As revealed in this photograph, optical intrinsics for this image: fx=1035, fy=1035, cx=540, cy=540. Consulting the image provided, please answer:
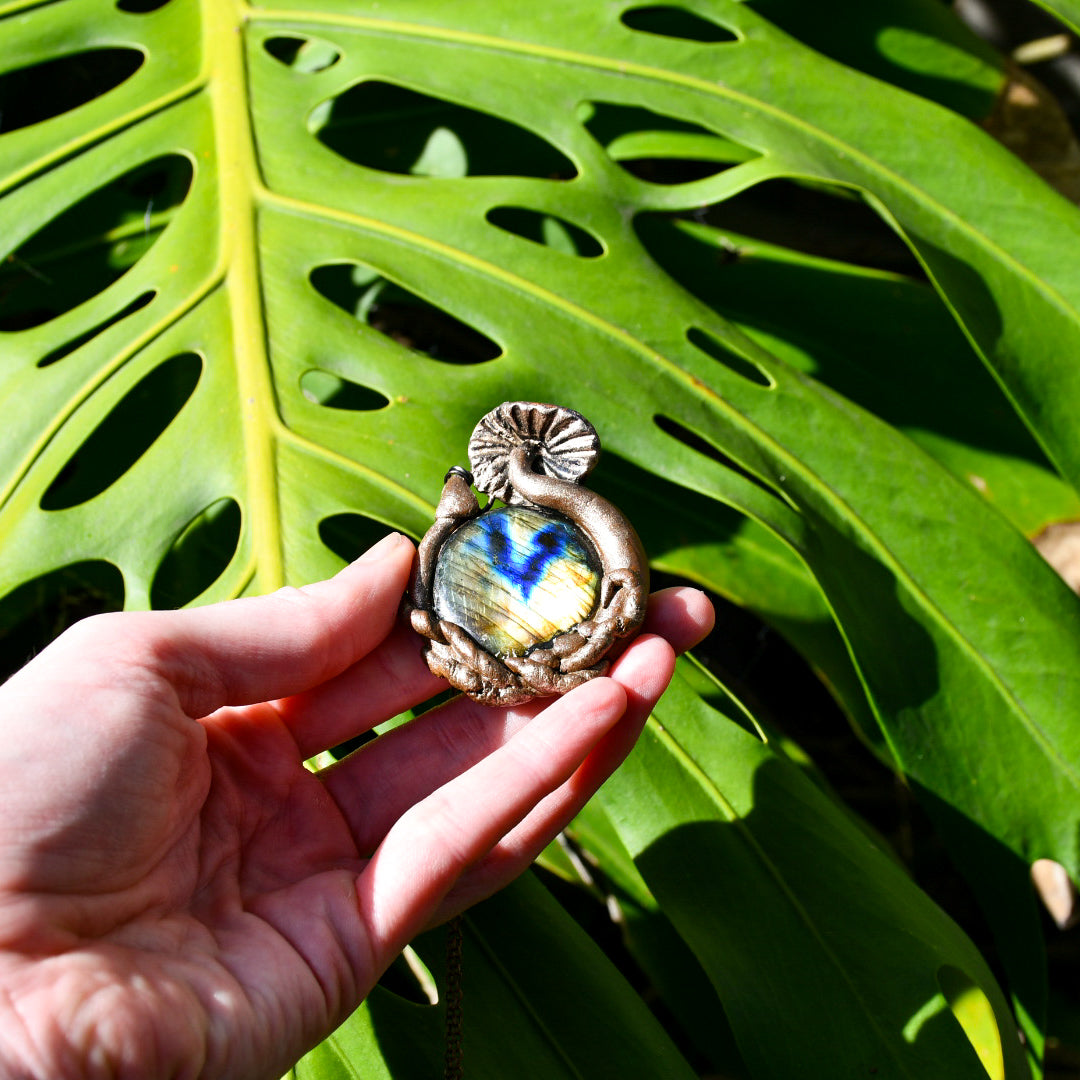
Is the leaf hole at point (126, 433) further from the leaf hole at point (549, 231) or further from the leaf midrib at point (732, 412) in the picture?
the leaf hole at point (549, 231)

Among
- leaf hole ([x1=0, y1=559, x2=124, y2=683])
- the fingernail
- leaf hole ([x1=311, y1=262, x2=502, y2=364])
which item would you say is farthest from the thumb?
leaf hole ([x1=311, y1=262, x2=502, y2=364])

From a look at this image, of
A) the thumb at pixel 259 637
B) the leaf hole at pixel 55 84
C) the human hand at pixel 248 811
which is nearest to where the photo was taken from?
the human hand at pixel 248 811

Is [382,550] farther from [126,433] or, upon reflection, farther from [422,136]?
[422,136]

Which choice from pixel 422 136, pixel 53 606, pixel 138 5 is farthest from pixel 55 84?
pixel 53 606

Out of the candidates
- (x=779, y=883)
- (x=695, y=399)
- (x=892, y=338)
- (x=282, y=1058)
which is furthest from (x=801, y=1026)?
(x=892, y=338)

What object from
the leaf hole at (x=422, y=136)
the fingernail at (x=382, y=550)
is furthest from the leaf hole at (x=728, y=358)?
the fingernail at (x=382, y=550)

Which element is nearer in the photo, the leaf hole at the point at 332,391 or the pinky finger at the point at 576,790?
the pinky finger at the point at 576,790
